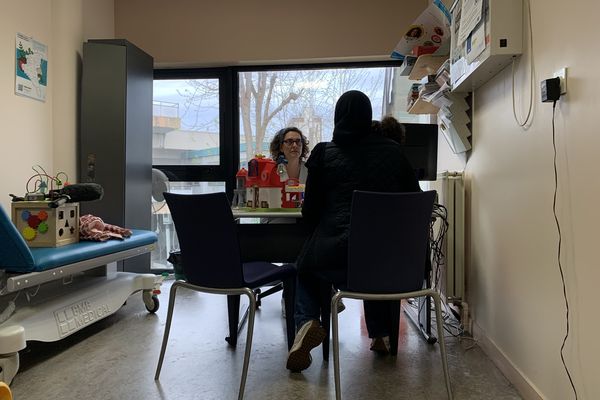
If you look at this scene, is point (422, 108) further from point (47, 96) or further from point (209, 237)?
point (47, 96)

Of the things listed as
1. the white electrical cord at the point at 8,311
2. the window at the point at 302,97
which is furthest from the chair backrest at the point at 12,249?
the window at the point at 302,97

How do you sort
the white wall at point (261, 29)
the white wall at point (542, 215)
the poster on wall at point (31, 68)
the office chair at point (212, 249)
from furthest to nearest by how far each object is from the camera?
the white wall at point (261, 29) < the poster on wall at point (31, 68) < the office chair at point (212, 249) < the white wall at point (542, 215)

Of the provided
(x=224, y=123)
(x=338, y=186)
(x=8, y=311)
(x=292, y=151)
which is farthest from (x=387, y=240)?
(x=224, y=123)

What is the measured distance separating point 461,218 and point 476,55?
987mm

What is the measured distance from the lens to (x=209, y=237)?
5.74ft

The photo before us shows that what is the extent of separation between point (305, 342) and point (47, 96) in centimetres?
287

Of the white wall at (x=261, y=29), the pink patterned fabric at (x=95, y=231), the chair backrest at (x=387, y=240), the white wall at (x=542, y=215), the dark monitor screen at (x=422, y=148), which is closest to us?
the white wall at (x=542, y=215)

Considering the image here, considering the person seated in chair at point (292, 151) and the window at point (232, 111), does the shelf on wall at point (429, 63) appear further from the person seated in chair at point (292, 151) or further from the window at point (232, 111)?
the window at point (232, 111)

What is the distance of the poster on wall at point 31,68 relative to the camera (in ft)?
9.93

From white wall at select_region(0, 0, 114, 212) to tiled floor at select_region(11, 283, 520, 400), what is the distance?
4.42 ft

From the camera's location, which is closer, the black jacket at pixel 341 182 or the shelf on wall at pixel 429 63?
the black jacket at pixel 341 182

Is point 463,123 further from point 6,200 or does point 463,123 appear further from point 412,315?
point 6,200

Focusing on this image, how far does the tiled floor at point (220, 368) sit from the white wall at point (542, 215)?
0.25 metres

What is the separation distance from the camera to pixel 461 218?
257 centimetres
